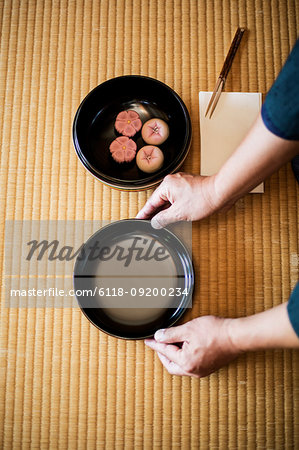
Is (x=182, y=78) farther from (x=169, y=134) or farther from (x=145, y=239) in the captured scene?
(x=145, y=239)

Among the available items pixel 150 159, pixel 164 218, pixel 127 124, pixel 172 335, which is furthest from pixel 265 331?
pixel 127 124

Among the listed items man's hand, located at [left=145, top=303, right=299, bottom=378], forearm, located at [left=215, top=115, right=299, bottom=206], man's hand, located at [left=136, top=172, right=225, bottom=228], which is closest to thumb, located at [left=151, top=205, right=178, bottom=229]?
man's hand, located at [left=136, top=172, right=225, bottom=228]

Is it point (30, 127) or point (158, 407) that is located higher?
point (30, 127)

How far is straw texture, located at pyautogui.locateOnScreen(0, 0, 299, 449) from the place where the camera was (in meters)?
0.70

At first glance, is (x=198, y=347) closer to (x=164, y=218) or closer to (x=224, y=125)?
(x=164, y=218)

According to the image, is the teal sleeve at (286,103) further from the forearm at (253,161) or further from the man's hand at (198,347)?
the man's hand at (198,347)

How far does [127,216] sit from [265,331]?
0.38 m

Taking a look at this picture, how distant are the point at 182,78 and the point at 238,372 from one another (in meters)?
0.69

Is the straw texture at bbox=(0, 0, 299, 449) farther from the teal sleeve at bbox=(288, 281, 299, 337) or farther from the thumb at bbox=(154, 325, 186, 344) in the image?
the teal sleeve at bbox=(288, 281, 299, 337)

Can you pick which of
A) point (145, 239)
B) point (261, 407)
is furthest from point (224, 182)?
point (261, 407)

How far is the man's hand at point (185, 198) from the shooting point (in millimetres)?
674

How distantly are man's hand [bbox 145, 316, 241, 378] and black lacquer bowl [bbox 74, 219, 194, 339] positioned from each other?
0.04 meters

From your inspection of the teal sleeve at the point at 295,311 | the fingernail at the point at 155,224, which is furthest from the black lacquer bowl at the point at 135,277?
the teal sleeve at the point at 295,311

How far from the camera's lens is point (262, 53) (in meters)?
0.82
